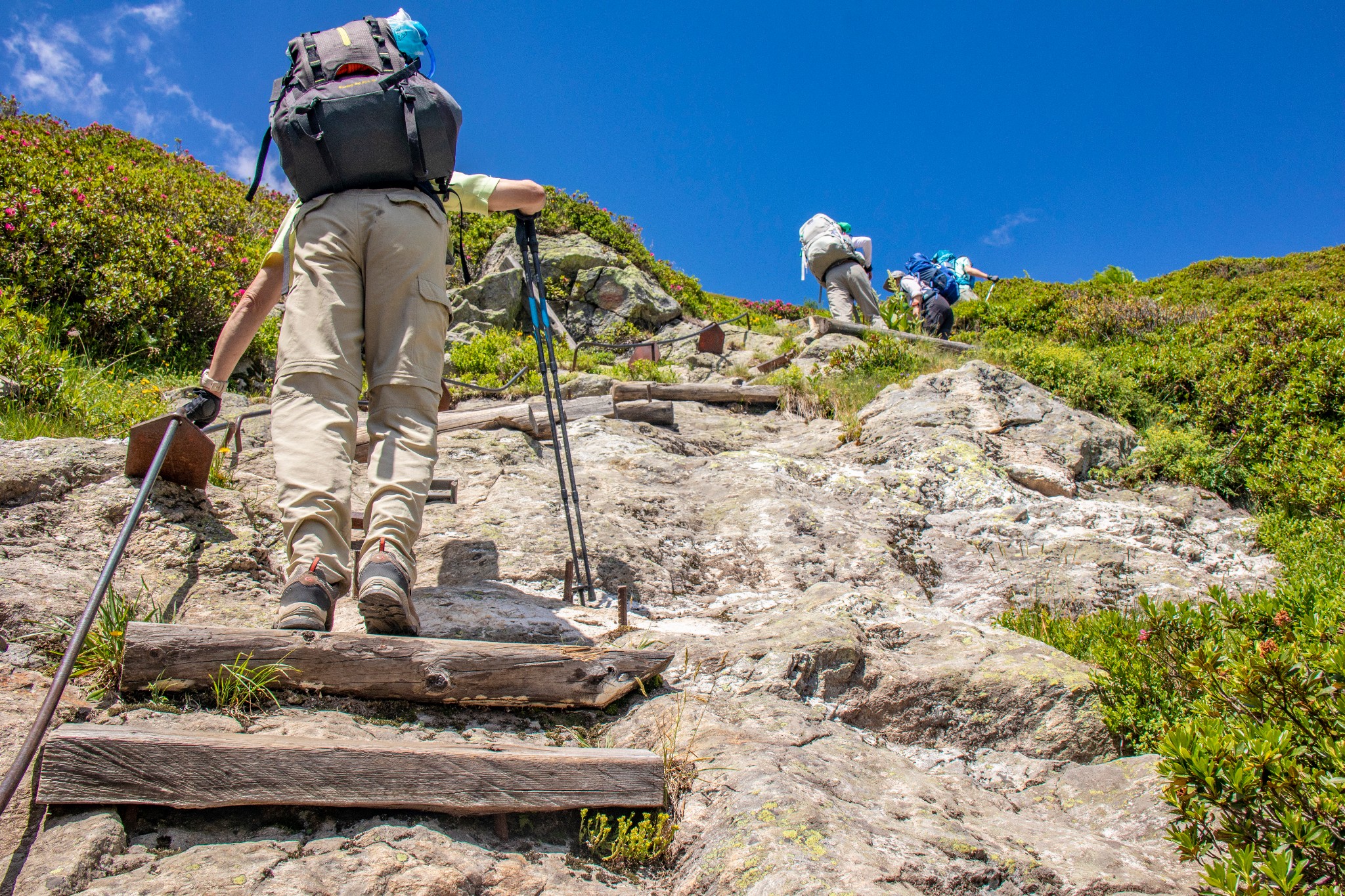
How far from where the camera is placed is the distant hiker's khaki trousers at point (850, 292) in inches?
487

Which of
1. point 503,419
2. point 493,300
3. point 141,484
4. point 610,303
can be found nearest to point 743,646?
point 141,484

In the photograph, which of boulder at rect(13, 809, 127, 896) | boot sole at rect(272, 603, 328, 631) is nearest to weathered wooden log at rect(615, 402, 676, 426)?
boot sole at rect(272, 603, 328, 631)

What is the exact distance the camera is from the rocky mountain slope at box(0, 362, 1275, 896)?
2029 mm

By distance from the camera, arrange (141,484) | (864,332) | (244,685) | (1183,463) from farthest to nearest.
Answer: (864,332) → (1183,463) → (141,484) → (244,685)

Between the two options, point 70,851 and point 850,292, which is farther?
point 850,292

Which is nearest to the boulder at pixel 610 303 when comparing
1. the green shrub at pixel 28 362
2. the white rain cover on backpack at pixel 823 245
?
the white rain cover on backpack at pixel 823 245

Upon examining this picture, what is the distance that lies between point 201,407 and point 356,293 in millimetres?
827

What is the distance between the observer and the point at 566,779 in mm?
2254

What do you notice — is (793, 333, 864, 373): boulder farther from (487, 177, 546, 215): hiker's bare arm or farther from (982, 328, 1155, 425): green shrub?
(487, 177, 546, 215): hiker's bare arm

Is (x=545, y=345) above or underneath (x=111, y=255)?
underneath

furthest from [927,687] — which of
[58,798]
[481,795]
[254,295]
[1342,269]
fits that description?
[1342,269]

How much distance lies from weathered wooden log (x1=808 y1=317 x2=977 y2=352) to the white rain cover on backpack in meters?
0.94

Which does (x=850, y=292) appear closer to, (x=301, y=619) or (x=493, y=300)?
(x=493, y=300)

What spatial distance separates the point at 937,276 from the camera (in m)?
13.1
